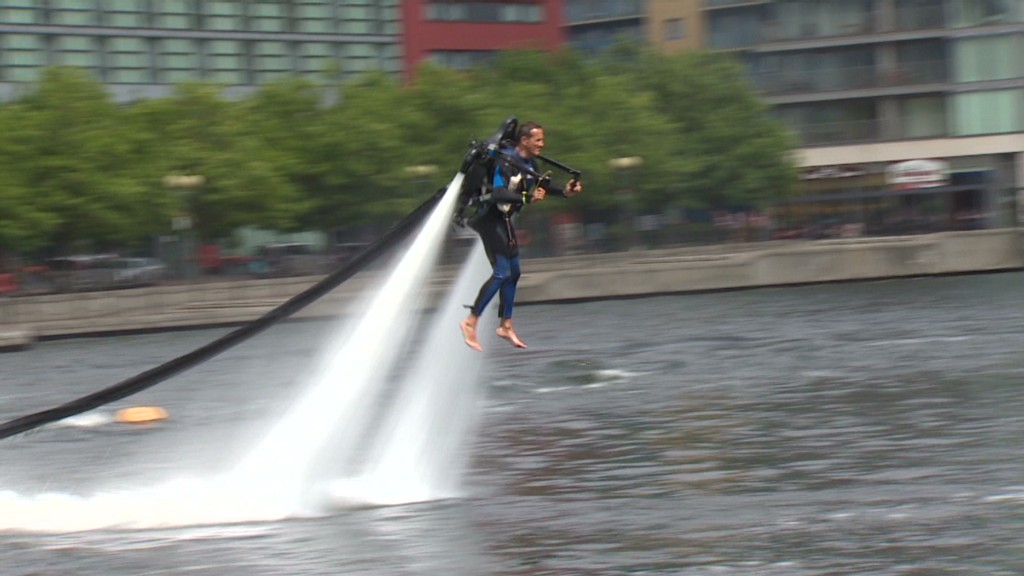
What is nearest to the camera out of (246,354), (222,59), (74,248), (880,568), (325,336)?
(880,568)

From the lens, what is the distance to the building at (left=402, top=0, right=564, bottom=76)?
87.7 meters

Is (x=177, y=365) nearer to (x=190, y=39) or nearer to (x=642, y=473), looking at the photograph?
(x=642, y=473)

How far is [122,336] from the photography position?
45906 mm

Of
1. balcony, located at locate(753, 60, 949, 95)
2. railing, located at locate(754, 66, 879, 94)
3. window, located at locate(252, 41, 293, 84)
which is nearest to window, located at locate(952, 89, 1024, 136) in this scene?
balcony, located at locate(753, 60, 949, 95)

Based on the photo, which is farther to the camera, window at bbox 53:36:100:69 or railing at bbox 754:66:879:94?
railing at bbox 754:66:879:94

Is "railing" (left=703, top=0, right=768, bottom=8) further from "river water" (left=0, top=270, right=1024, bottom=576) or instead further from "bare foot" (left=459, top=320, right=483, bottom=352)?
"bare foot" (left=459, top=320, right=483, bottom=352)

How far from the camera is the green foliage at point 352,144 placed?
5700 cm

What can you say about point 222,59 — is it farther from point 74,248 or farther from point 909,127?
point 909,127

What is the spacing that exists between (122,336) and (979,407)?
112 feet

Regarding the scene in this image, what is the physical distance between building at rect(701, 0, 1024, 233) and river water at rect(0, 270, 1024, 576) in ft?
201

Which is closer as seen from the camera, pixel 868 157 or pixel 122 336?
pixel 122 336

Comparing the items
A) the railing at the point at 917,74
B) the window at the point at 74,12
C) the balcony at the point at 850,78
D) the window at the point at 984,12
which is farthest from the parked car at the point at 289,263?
the window at the point at 984,12

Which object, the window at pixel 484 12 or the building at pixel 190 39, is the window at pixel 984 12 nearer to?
the window at pixel 484 12

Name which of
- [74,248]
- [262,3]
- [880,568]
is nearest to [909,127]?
[262,3]
